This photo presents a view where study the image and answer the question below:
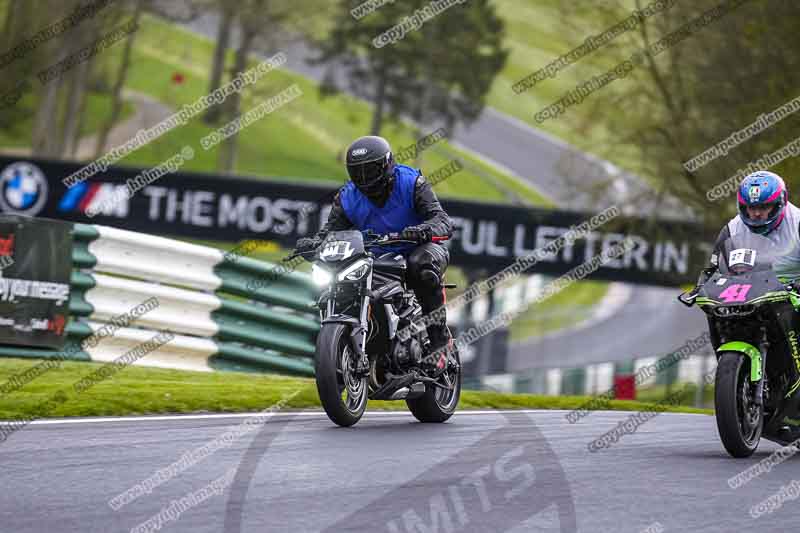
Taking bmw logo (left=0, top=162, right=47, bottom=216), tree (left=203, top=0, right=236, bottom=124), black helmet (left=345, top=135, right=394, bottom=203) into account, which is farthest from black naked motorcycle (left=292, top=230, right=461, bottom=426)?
tree (left=203, top=0, right=236, bottom=124)

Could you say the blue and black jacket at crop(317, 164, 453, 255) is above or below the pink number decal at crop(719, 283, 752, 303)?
above

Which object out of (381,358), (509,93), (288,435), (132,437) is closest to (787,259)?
(381,358)

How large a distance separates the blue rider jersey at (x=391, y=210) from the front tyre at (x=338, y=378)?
3.39 ft

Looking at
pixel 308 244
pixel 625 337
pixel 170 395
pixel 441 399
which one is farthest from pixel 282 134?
pixel 308 244

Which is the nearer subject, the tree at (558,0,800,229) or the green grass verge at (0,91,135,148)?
the tree at (558,0,800,229)

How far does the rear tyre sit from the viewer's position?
9.50 m

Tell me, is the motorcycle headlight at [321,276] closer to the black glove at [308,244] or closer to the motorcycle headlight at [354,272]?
the motorcycle headlight at [354,272]

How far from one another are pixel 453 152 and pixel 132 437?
61.6m

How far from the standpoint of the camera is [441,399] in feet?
32.0

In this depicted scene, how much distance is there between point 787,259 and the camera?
339 inches

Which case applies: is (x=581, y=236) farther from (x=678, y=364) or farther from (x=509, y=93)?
(x=509, y=93)

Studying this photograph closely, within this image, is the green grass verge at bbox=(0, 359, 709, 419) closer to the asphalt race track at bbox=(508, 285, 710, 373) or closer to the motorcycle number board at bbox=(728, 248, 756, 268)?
the motorcycle number board at bbox=(728, 248, 756, 268)

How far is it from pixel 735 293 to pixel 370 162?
252 cm

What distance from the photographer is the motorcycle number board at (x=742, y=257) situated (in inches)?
332
